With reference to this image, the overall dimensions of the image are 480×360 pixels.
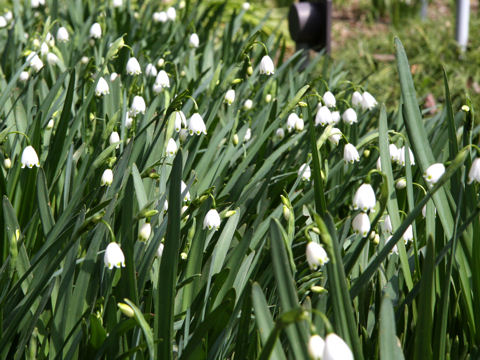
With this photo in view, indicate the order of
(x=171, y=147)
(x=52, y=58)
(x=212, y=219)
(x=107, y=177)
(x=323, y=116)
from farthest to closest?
(x=52, y=58)
(x=323, y=116)
(x=171, y=147)
(x=107, y=177)
(x=212, y=219)

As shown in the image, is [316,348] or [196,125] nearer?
[316,348]

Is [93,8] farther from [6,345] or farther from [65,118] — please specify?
[6,345]

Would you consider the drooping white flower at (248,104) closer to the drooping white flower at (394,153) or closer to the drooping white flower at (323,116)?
the drooping white flower at (323,116)

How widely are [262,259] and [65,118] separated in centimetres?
72

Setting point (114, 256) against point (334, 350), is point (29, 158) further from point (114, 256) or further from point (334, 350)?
point (334, 350)

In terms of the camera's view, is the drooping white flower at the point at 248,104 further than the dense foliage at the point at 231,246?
Yes

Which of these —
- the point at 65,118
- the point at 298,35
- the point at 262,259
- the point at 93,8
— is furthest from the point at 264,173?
the point at 93,8

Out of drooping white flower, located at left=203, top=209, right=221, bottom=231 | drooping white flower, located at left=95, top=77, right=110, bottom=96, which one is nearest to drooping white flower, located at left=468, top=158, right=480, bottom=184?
drooping white flower, located at left=203, top=209, right=221, bottom=231

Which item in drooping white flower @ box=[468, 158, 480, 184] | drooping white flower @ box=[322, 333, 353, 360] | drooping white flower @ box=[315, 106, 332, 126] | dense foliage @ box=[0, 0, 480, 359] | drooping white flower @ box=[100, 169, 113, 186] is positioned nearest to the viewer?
drooping white flower @ box=[322, 333, 353, 360]

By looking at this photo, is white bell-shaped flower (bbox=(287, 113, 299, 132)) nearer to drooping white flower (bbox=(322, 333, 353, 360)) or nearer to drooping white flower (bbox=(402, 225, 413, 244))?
drooping white flower (bbox=(402, 225, 413, 244))

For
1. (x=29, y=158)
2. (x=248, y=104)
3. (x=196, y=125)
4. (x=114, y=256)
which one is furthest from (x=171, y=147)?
(x=248, y=104)

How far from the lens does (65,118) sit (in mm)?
2043

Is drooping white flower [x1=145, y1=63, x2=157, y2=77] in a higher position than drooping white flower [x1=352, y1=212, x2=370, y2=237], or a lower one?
higher

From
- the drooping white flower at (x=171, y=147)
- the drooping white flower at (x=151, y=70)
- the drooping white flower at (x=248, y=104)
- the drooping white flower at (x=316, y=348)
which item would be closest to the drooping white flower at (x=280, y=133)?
the drooping white flower at (x=248, y=104)
